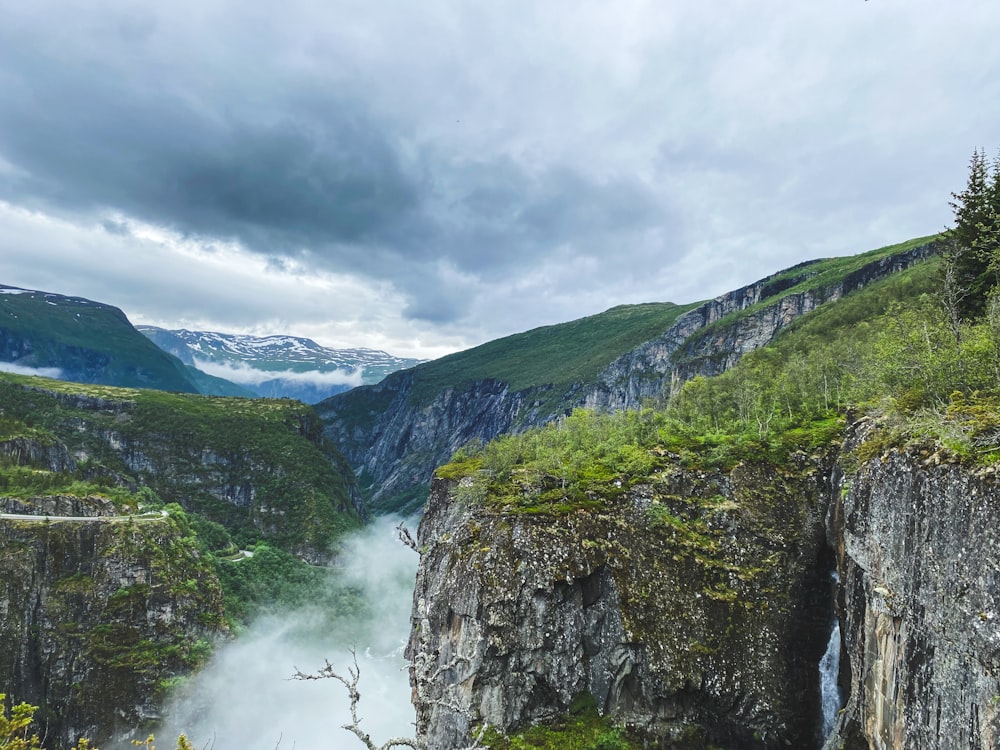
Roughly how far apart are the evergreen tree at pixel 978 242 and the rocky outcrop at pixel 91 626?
131 meters

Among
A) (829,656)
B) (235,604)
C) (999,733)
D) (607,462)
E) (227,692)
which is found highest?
(607,462)

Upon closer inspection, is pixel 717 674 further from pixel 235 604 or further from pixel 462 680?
pixel 235 604

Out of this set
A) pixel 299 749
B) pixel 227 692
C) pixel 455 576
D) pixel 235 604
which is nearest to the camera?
pixel 455 576

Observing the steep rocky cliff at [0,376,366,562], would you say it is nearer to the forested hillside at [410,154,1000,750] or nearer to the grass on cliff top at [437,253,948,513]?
the grass on cliff top at [437,253,948,513]

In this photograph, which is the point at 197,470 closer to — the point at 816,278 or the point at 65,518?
the point at 65,518

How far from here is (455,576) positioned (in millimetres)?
43031

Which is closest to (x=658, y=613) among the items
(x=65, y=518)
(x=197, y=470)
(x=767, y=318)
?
(x=65, y=518)

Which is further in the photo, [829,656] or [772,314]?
[772,314]

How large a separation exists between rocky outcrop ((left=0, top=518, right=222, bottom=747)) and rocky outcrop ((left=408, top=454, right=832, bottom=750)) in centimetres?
8646

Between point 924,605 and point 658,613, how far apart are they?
1991cm

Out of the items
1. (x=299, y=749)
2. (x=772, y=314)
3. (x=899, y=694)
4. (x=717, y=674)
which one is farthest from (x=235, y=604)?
(x=772, y=314)

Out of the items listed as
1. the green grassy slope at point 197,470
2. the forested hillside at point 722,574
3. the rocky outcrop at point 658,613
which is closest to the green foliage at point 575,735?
the forested hillside at point 722,574

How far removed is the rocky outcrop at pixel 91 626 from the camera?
92188 millimetres

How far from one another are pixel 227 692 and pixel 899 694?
12078cm
